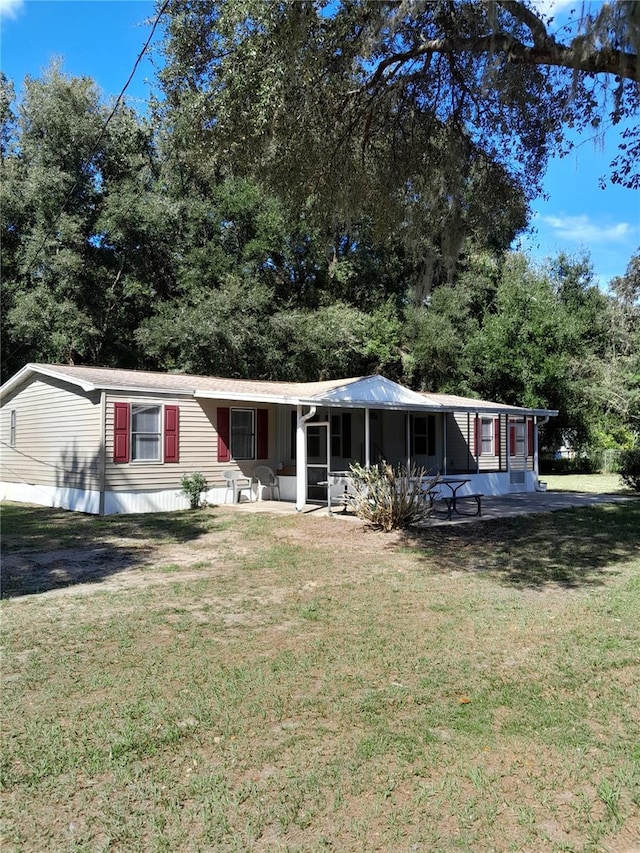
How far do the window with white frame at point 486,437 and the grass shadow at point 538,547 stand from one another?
6.92 metres

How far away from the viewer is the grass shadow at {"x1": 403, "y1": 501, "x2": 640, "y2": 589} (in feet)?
25.4

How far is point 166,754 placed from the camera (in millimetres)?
3217

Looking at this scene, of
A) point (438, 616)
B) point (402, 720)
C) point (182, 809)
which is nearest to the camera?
point (182, 809)

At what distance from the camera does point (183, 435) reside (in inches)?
567

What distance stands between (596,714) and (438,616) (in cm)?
219

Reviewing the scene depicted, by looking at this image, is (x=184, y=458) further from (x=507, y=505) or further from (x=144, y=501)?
(x=507, y=505)

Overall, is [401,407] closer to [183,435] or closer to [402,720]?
[183,435]

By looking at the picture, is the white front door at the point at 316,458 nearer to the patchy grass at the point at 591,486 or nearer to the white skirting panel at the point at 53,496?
the white skirting panel at the point at 53,496

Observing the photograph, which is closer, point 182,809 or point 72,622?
point 182,809

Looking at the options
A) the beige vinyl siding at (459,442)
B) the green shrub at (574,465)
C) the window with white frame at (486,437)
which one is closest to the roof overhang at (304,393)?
the beige vinyl siding at (459,442)

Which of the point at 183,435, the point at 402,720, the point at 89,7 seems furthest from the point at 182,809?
the point at 183,435

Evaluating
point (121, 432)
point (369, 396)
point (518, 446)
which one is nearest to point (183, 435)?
point (121, 432)

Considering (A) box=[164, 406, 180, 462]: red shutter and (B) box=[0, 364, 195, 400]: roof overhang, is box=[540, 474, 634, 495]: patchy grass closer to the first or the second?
(A) box=[164, 406, 180, 462]: red shutter

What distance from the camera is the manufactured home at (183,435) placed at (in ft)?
43.6
